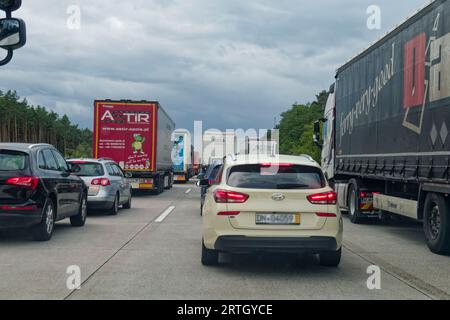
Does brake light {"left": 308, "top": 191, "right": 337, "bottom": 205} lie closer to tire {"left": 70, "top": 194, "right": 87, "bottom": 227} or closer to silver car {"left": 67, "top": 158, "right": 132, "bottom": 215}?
tire {"left": 70, "top": 194, "right": 87, "bottom": 227}

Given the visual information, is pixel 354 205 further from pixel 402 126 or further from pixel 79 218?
pixel 79 218

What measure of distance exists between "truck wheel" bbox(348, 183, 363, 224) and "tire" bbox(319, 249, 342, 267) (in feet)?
21.9

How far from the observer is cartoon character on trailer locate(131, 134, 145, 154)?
25641 mm

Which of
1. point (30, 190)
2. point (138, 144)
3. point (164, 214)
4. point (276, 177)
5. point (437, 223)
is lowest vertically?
point (164, 214)

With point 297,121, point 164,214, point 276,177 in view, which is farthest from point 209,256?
point 297,121

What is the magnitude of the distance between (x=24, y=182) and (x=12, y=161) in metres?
0.48

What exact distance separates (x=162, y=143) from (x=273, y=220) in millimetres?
21131

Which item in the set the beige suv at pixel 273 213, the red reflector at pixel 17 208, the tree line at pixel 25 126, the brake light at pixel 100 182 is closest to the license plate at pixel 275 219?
the beige suv at pixel 273 213

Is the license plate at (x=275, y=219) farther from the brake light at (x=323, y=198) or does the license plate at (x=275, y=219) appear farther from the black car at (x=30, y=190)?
the black car at (x=30, y=190)

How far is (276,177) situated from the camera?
8.19m
